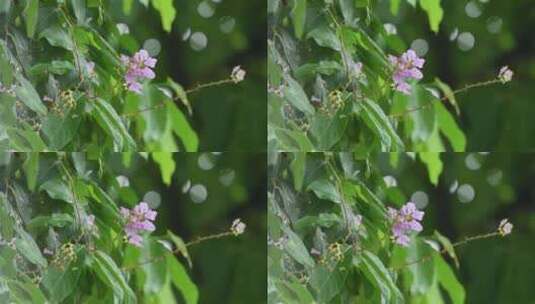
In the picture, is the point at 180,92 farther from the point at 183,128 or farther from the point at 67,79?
the point at 67,79

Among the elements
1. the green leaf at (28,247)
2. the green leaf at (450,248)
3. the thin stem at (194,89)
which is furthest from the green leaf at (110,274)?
the green leaf at (450,248)

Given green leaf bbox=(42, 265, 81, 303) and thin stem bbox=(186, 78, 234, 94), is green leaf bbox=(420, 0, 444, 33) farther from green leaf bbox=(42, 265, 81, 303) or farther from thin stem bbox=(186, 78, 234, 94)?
green leaf bbox=(42, 265, 81, 303)

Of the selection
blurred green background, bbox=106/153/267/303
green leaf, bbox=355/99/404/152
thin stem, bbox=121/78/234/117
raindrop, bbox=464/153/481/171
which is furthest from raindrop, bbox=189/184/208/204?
raindrop, bbox=464/153/481/171

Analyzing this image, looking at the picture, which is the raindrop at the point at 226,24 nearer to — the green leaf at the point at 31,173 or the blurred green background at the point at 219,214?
the blurred green background at the point at 219,214

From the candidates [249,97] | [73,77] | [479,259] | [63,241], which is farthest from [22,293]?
[479,259]

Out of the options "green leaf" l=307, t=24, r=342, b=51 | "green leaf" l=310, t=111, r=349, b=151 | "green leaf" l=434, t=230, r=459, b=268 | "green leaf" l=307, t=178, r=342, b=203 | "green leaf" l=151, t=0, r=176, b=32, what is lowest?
"green leaf" l=434, t=230, r=459, b=268
